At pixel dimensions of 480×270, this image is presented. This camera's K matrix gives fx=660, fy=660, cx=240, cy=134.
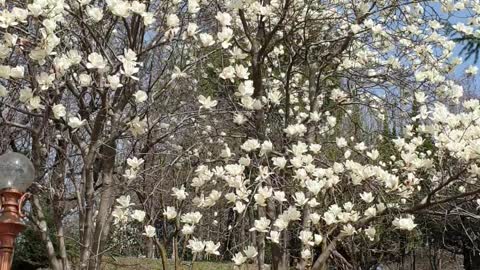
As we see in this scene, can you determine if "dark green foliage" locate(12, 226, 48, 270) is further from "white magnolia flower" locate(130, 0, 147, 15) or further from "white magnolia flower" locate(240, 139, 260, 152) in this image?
"white magnolia flower" locate(130, 0, 147, 15)

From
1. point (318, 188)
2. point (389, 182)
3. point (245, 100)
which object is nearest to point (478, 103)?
point (389, 182)

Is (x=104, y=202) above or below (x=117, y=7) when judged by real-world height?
below

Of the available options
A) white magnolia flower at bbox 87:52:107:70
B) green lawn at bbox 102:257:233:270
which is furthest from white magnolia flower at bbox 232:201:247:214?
green lawn at bbox 102:257:233:270

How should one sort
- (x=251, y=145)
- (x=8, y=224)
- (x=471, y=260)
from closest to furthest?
(x=8, y=224), (x=251, y=145), (x=471, y=260)

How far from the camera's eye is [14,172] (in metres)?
3.76

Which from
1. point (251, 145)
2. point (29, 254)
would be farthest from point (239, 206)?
point (29, 254)

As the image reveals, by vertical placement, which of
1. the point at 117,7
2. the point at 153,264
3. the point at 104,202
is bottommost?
the point at 104,202

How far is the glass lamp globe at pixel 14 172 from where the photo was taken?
3.76m

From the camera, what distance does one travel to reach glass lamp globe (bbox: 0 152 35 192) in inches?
148

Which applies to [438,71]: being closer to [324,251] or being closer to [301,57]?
[301,57]

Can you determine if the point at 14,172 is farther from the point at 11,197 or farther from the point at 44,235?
the point at 44,235

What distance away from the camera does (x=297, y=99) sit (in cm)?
736

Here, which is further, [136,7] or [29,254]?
[29,254]

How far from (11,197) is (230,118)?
255 cm
